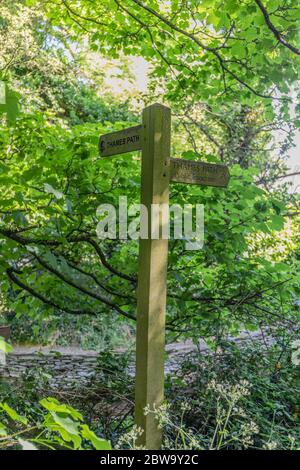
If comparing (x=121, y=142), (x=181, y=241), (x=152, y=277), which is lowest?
(x=152, y=277)

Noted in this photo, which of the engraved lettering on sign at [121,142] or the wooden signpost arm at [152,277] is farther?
the engraved lettering on sign at [121,142]

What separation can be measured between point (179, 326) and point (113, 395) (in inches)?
20.8

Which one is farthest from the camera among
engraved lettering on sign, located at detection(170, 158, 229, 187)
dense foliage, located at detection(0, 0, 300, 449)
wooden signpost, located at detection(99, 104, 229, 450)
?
dense foliage, located at detection(0, 0, 300, 449)

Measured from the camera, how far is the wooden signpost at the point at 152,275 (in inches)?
81.5

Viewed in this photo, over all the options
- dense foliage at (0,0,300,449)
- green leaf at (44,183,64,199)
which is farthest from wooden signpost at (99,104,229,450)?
green leaf at (44,183,64,199)

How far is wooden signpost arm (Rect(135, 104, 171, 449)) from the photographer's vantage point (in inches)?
81.7

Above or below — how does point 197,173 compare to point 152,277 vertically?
above

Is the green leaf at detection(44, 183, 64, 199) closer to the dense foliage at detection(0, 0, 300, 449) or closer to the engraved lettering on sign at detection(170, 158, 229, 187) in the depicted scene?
the dense foliage at detection(0, 0, 300, 449)

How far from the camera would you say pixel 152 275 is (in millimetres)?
2078

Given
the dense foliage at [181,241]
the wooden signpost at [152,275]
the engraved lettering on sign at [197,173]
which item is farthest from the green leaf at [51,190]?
the engraved lettering on sign at [197,173]

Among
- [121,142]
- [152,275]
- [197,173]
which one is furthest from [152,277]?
[121,142]

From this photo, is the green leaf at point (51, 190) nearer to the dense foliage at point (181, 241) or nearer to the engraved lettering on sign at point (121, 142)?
the dense foliage at point (181, 241)

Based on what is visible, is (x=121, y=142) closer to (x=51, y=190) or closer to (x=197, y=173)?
(x=197, y=173)

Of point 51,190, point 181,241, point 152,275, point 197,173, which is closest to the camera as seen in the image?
point 51,190
